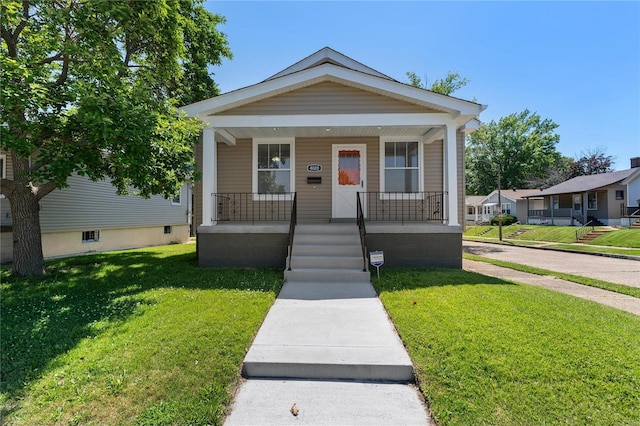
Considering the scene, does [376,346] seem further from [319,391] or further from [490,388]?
[490,388]

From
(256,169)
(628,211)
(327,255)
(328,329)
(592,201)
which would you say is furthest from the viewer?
(592,201)

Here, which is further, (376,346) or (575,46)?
(575,46)

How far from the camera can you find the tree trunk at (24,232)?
21.4 ft

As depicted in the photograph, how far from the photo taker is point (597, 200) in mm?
27297

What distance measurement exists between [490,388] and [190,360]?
9.16 feet

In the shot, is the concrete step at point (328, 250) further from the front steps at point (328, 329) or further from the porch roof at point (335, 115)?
the porch roof at point (335, 115)

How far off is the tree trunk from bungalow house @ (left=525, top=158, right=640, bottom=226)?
3538 centimetres

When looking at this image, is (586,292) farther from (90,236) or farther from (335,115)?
(90,236)

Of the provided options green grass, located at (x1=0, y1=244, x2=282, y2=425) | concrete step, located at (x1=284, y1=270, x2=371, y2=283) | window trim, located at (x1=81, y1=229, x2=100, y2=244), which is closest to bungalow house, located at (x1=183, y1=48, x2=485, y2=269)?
concrete step, located at (x1=284, y1=270, x2=371, y2=283)

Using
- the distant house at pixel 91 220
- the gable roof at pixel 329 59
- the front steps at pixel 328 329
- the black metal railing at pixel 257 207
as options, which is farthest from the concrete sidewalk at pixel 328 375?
the distant house at pixel 91 220

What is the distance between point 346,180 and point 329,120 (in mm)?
2140

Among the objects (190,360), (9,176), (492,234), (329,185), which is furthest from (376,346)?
(492,234)

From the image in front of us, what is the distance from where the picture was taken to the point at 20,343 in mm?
3510

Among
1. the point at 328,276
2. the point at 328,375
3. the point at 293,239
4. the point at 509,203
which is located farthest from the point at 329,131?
the point at 509,203
